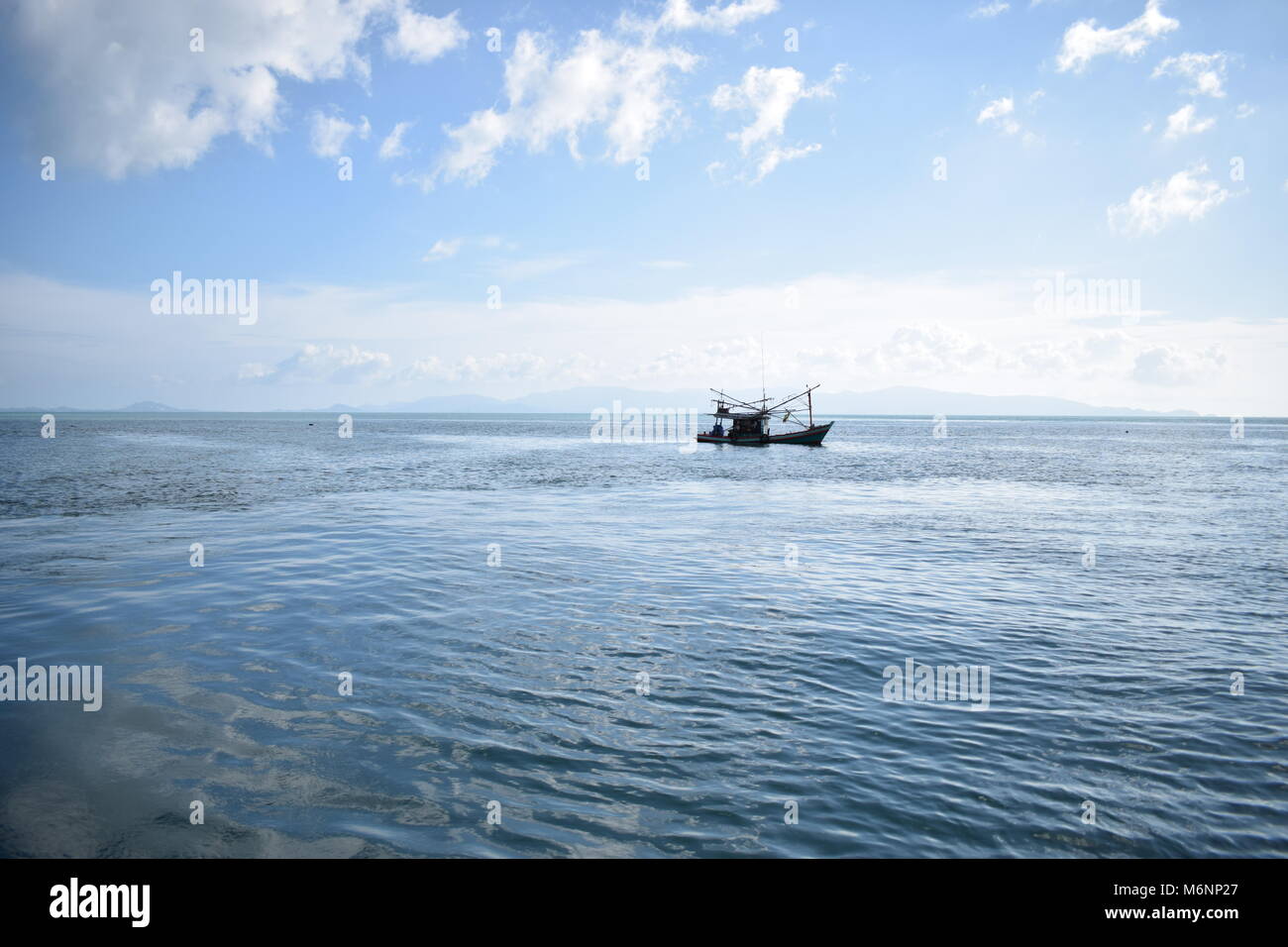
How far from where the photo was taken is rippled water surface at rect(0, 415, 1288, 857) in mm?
7461

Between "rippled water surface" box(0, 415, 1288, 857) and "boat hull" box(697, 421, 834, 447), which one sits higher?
"boat hull" box(697, 421, 834, 447)

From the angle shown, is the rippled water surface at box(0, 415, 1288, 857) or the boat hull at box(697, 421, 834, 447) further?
the boat hull at box(697, 421, 834, 447)

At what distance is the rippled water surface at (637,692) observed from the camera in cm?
746

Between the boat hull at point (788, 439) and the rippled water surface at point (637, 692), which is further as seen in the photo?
the boat hull at point (788, 439)

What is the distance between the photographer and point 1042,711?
10.5 meters

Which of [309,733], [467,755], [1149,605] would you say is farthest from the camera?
[1149,605]

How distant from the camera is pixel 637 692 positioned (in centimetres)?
1114

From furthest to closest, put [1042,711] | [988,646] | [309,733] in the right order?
[988,646] → [1042,711] → [309,733]

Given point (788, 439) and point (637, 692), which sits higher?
point (788, 439)

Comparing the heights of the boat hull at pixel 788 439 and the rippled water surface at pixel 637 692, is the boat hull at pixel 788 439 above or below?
above

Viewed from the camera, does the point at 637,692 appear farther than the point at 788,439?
No
